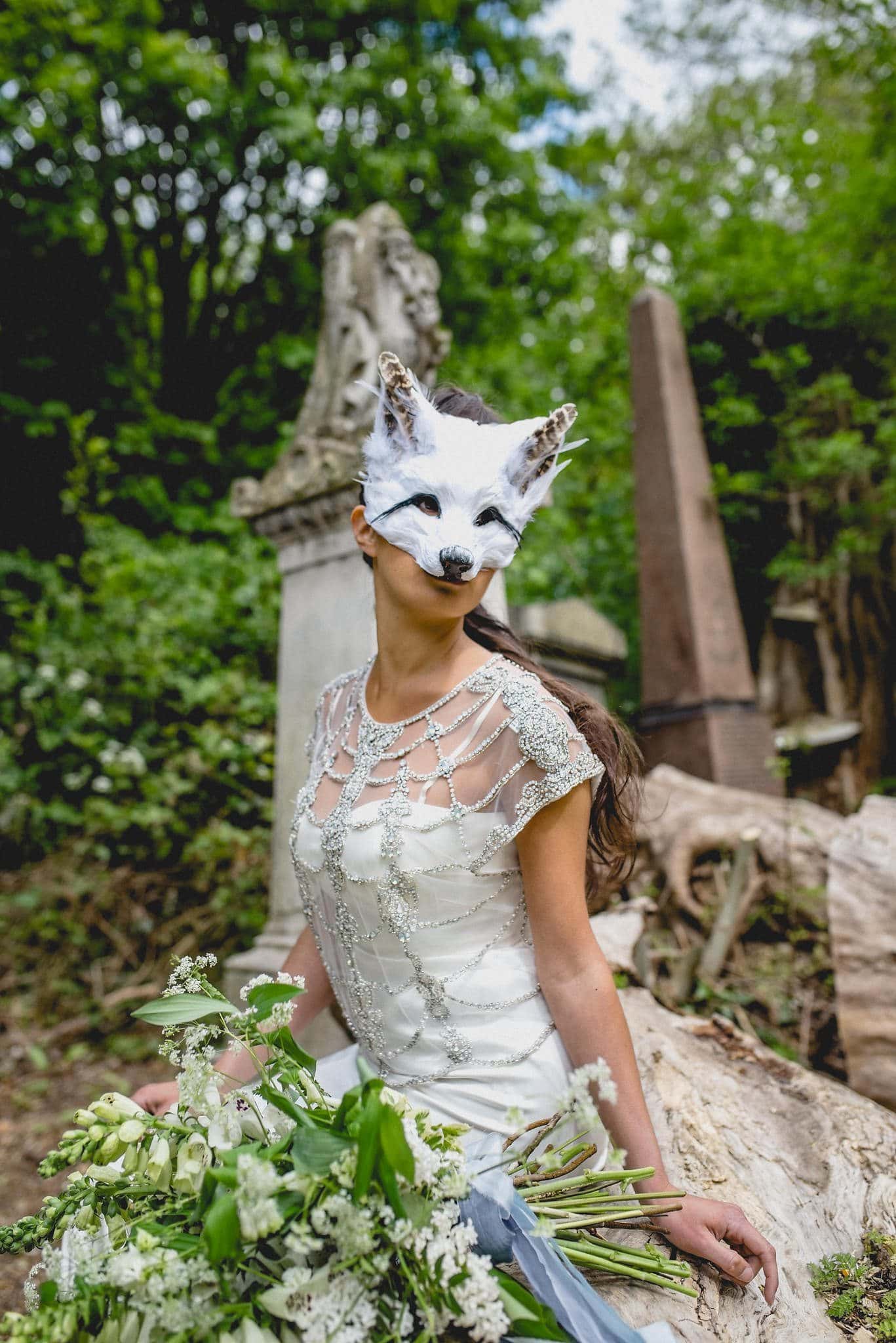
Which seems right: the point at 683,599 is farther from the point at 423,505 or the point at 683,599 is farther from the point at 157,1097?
the point at 157,1097

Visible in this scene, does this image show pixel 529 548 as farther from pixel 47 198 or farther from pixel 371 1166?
pixel 371 1166

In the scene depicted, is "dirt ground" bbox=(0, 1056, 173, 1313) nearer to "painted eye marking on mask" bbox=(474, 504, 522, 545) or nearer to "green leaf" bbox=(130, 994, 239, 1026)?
"green leaf" bbox=(130, 994, 239, 1026)

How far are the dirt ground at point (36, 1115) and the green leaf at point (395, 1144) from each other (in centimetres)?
262

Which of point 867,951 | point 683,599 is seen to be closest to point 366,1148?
point 867,951

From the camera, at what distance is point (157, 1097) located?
167cm

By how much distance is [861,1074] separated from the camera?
248cm

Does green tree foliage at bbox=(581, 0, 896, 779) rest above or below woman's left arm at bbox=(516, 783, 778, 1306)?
above

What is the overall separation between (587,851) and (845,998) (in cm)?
137

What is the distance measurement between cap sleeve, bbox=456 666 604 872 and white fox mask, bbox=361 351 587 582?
261mm

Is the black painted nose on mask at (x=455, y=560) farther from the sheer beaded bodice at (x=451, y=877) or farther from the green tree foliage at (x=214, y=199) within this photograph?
the green tree foliage at (x=214, y=199)

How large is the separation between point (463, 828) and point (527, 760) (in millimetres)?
168

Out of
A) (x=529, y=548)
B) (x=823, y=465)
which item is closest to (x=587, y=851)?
(x=823, y=465)

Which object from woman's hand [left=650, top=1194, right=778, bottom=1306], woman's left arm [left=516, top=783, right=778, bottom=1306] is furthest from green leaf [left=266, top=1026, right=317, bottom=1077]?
woman's hand [left=650, top=1194, right=778, bottom=1306]

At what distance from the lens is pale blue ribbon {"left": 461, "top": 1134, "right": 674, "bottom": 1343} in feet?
3.75
